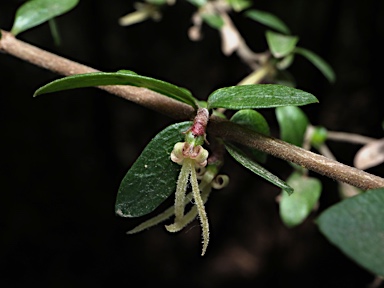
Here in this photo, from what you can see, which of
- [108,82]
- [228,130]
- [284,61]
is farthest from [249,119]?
[284,61]

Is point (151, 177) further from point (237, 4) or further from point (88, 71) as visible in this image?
point (237, 4)

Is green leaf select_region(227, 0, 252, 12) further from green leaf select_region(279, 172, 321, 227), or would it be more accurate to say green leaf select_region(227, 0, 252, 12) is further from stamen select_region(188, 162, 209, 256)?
stamen select_region(188, 162, 209, 256)

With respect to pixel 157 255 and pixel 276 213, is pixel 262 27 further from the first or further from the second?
pixel 157 255

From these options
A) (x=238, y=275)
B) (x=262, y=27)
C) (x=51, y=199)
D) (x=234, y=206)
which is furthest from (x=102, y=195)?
(x=262, y=27)

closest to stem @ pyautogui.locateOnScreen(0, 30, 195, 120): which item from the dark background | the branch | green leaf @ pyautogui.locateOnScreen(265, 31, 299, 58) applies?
the branch

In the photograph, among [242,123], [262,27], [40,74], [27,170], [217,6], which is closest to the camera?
[242,123]
